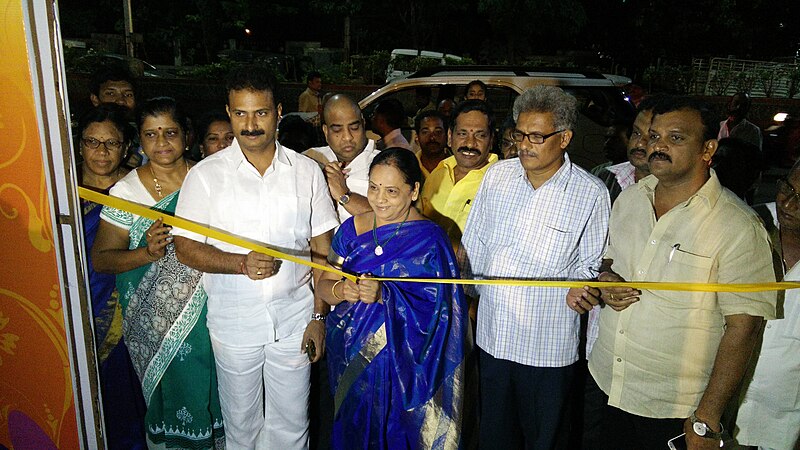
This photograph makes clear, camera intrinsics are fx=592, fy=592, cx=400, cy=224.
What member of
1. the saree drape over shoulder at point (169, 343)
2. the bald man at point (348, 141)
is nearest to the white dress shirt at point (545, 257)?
the bald man at point (348, 141)

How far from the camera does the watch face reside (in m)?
2.37

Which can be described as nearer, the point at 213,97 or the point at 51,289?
the point at 51,289

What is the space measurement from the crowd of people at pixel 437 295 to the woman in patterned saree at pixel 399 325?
10mm

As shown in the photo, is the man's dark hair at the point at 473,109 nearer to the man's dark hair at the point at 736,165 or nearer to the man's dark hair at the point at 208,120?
the man's dark hair at the point at 208,120

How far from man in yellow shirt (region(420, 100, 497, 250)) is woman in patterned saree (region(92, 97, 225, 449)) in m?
1.55

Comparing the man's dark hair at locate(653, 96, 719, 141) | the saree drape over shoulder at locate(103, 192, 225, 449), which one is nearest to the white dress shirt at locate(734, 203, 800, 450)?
the man's dark hair at locate(653, 96, 719, 141)

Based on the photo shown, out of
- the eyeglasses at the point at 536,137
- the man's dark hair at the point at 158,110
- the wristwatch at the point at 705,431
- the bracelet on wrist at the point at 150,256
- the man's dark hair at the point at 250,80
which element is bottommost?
the wristwatch at the point at 705,431

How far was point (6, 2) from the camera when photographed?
6.14 feet

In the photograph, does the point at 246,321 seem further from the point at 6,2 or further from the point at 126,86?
the point at 126,86

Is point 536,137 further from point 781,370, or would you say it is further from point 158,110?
point 158,110

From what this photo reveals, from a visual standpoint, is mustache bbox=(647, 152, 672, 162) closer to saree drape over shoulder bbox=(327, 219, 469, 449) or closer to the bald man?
saree drape over shoulder bbox=(327, 219, 469, 449)

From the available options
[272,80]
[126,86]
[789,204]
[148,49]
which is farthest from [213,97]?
[789,204]

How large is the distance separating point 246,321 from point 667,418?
6.44 ft

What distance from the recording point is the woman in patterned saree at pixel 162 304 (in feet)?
10.1
